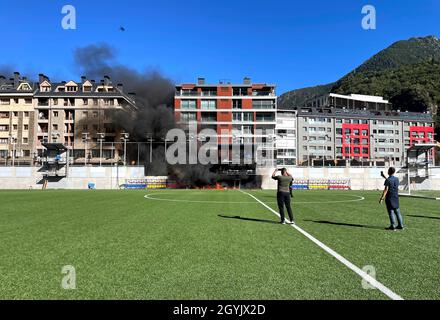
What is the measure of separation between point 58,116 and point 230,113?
4673cm

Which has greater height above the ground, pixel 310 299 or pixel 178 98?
pixel 178 98

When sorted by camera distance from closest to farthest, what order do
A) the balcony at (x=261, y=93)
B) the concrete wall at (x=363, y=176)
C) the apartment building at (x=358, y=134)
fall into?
the concrete wall at (x=363, y=176) < the balcony at (x=261, y=93) < the apartment building at (x=358, y=134)

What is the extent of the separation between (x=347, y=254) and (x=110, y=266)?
514 cm

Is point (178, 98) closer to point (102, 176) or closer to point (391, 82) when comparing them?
point (102, 176)

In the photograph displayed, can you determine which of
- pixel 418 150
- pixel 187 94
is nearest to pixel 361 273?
pixel 418 150

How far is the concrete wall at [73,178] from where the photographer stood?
62344mm

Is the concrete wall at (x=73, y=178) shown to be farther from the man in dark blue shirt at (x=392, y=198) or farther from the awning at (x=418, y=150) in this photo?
the man in dark blue shirt at (x=392, y=198)

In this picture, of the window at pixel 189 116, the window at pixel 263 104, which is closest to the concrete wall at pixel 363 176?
the window at pixel 263 104

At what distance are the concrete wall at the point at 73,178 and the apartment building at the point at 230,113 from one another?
94.7 feet

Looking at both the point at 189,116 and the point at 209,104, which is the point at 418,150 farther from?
the point at 189,116

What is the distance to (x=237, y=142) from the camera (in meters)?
88.7

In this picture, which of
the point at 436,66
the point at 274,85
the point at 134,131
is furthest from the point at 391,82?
the point at 134,131

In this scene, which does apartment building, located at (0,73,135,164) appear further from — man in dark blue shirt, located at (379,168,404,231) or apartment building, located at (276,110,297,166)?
man in dark blue shirt, located at (379,168,404,231)

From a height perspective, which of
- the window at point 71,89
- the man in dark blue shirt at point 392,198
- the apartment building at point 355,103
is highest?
the apartment building at point 355,103
